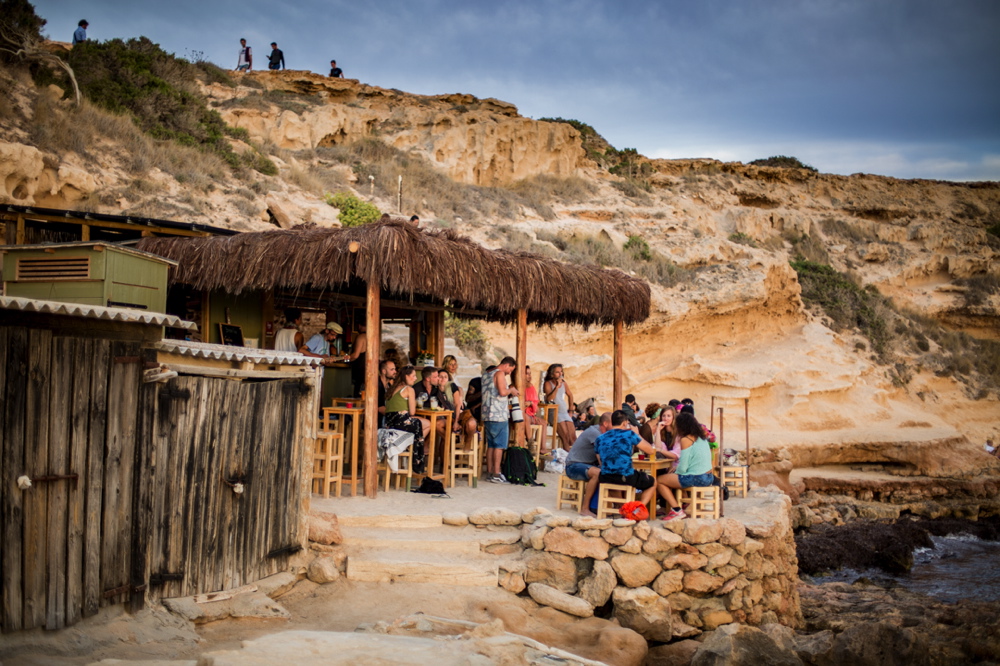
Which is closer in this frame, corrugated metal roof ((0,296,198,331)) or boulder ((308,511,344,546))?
corrugated metal roof ((0,296,198,331))

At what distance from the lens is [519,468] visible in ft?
32.2

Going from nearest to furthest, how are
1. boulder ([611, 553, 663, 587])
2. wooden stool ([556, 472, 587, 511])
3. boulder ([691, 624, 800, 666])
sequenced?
1. boulder ([691, 624, 800, 666])
2. boulder ([611, 553, 663, 587])
3. wooden stool ([556, 472, 587, 511])

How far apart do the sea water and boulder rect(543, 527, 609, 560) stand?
6.18 m

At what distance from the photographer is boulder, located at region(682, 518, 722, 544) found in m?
7.11

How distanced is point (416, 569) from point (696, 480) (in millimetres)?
2956

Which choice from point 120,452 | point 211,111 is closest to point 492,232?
point 211,111

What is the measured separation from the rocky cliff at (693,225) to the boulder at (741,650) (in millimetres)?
12667

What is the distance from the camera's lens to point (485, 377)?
9625 mm

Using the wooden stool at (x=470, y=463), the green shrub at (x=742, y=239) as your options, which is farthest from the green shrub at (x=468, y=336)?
the green shrub at (x=742, y=239)

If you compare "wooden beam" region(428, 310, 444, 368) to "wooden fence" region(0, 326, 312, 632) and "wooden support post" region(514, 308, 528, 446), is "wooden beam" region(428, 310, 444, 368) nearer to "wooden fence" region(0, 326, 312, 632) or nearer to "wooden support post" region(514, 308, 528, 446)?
"wooden support post" region(514, 308, 528, 446)

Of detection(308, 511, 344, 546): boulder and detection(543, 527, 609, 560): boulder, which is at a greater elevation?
detection(308, 511, 344, 546): boulder

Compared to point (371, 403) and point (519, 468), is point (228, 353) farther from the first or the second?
point (519, 468)

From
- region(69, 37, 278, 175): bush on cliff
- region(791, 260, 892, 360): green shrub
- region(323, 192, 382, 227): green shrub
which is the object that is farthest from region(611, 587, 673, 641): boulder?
region(791, 260, 892, 360): green shrub

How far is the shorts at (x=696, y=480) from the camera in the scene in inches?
300
